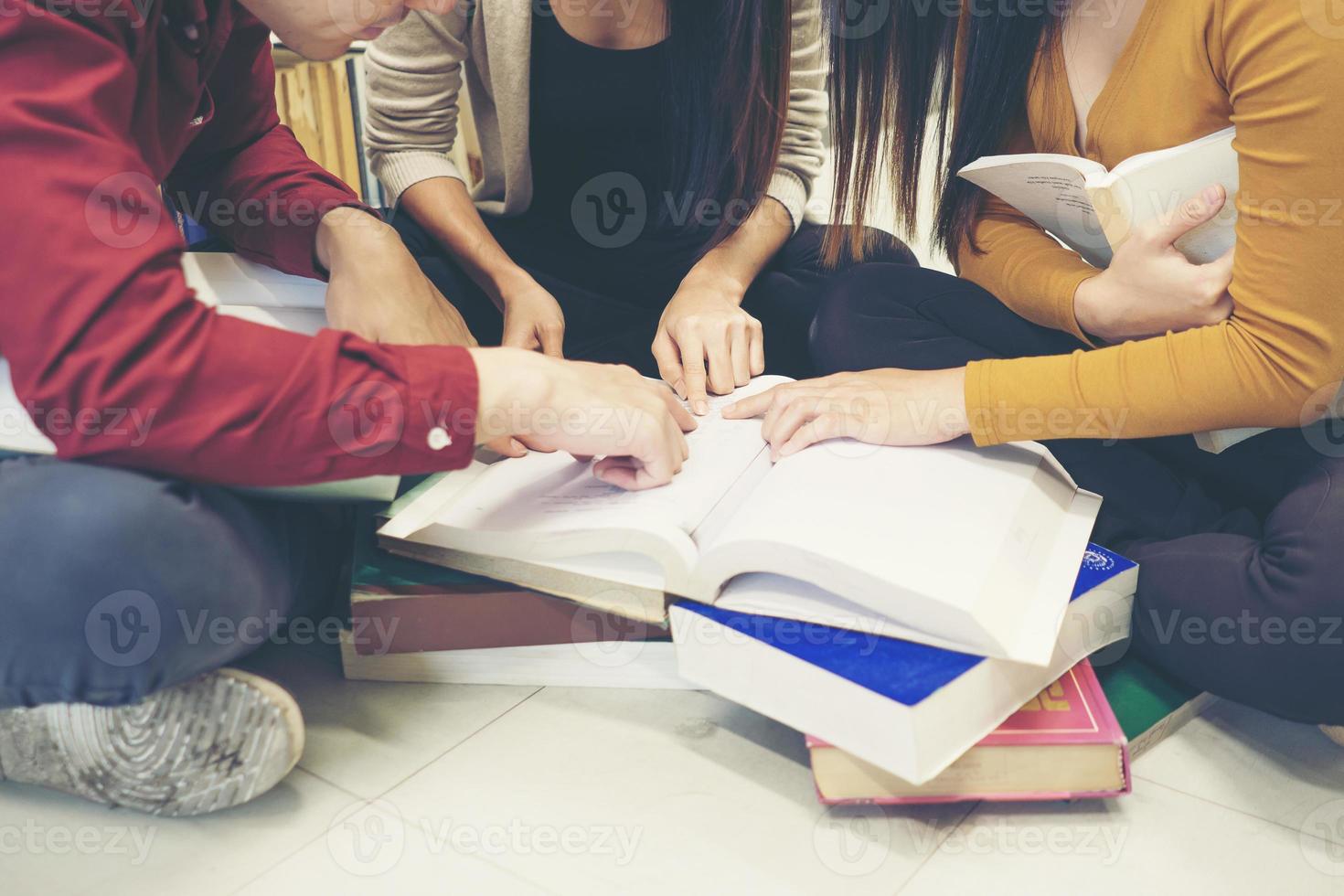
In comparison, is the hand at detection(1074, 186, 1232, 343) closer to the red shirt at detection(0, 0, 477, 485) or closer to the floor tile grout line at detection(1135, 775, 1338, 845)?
the floor tile grout line at detection(1135, 775, 1338, 845)

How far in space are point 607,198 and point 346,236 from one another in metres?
0.39

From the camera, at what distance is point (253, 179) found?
1.02 meters

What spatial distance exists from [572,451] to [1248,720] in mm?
534

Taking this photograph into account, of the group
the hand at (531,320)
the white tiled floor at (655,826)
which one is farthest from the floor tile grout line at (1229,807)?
the hand at (531,320)

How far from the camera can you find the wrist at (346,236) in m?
0.92

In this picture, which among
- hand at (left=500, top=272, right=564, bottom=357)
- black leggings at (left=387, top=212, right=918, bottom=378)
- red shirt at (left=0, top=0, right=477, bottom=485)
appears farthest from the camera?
black leggings at (left=387, top=212, right=918, bottom=378)

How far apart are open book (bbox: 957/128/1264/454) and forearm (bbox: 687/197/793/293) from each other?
0.96 feet

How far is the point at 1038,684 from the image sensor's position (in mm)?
695

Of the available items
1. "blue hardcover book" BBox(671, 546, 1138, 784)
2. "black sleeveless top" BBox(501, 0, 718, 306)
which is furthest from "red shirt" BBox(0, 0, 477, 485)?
"black sleeveless top" BBox(501, 0, 718, 306)

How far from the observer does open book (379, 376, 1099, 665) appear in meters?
0.64

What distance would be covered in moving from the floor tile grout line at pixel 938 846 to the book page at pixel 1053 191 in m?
0.44

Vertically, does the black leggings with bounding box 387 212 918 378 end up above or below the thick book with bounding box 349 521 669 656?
above

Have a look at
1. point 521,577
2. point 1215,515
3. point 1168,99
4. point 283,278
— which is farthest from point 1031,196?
point 283,278

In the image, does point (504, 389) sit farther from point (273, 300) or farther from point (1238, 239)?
point (1238, 239)
